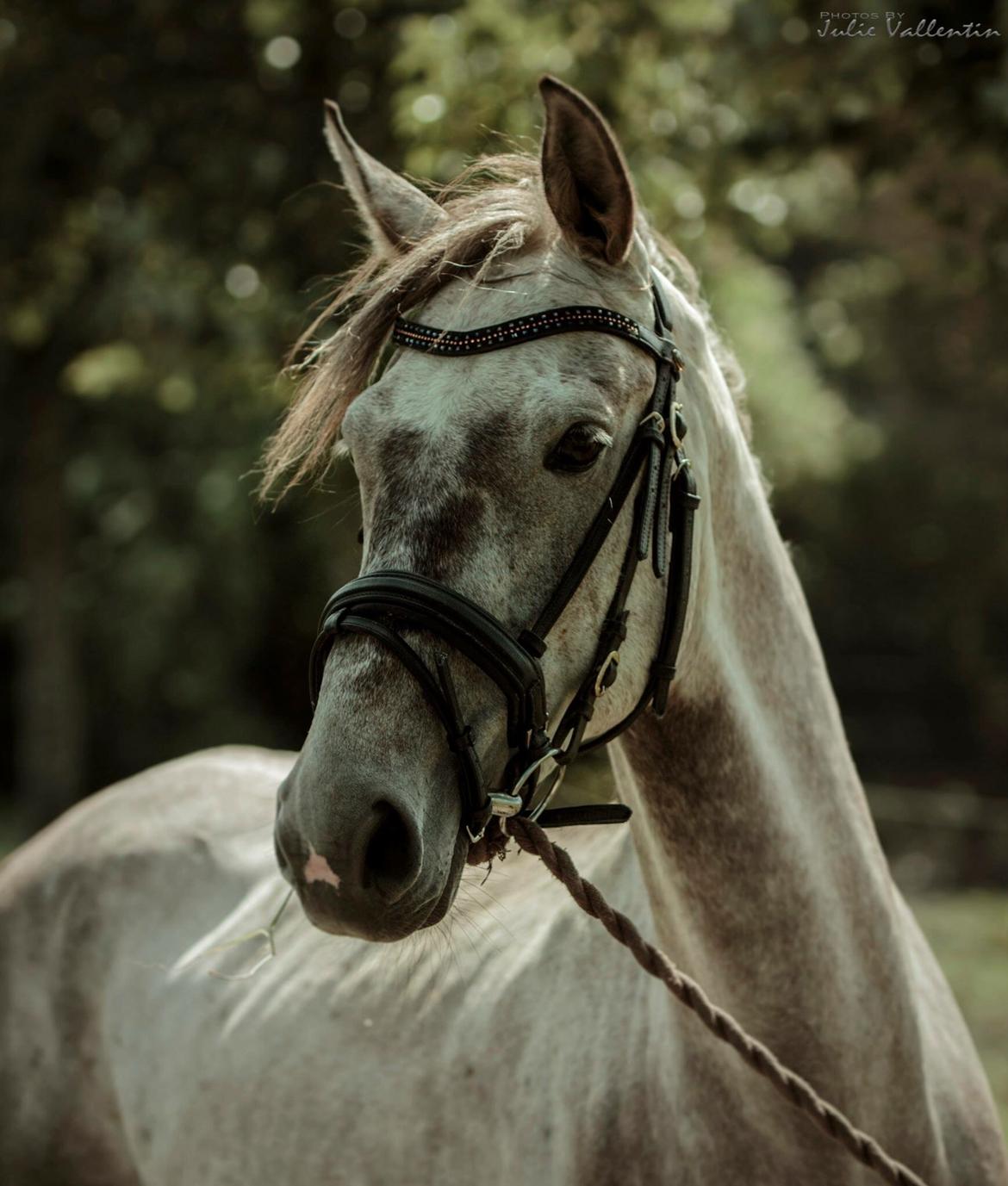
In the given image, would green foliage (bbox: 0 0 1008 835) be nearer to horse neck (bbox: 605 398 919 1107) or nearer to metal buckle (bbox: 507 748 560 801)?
metal buckle (bbox: 507 748 560 801)

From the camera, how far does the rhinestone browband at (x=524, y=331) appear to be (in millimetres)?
1916

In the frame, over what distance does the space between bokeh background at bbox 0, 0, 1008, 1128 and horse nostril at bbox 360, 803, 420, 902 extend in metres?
0.82

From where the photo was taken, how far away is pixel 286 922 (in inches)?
121

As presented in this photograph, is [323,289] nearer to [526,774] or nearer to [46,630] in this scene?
[526,774]

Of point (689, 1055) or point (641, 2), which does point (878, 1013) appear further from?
point (641, 2)

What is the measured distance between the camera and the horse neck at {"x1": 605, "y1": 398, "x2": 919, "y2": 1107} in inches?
82.1

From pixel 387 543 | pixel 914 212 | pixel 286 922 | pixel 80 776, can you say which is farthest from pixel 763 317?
pixel 387 543

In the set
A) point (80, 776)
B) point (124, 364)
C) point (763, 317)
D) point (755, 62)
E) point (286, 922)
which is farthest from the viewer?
point (80, 776)

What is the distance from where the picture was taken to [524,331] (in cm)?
192

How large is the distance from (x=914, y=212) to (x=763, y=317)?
6.53 m

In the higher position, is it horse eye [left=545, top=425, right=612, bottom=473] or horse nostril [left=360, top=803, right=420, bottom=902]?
horse eye [left=545, top=425, right=612, bottom=473]

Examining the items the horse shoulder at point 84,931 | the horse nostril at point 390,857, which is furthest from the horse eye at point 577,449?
the horse shoulder at point 84,931

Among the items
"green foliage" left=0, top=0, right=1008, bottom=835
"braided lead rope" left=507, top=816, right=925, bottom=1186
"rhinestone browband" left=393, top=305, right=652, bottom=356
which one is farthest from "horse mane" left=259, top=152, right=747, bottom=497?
"braided lead rope" left=507, top=816, right=925, bottom=1186
